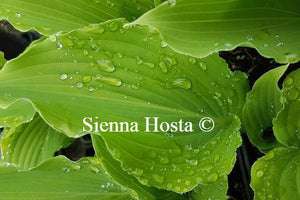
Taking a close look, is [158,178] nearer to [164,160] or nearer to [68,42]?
[164,160]

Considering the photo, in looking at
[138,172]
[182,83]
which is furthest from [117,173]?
[182,83]

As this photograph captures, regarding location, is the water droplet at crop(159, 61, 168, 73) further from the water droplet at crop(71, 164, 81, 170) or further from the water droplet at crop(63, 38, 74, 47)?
the water droplet at crop(71, 164, 81, 170)

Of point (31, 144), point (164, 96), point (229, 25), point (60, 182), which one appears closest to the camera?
point (229, 25)

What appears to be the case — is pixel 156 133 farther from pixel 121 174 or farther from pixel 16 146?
pixel 16 146

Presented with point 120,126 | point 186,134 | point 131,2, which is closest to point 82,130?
point 120,126

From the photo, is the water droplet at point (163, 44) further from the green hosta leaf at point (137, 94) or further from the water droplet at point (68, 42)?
the water droplet at point (68, 42)

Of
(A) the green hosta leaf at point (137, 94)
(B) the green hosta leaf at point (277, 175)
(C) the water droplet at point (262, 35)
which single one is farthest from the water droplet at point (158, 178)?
(C) the water droplet at point (262, 35)

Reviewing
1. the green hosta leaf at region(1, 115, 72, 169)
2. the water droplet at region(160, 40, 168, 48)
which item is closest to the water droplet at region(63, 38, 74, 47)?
the water droplet at region(160, 40, 168, 48)
